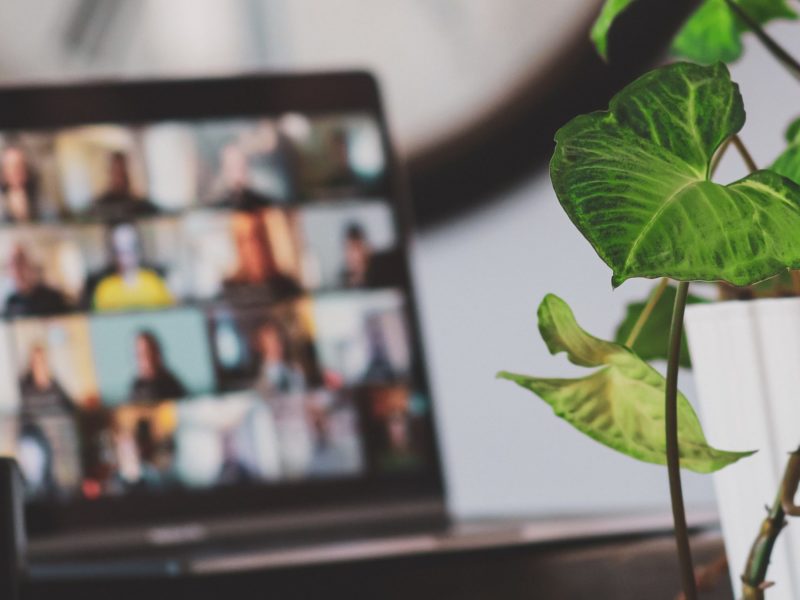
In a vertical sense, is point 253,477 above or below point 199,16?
below

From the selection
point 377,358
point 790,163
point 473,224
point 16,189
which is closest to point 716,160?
point 790,163

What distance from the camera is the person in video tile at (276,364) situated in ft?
2.28

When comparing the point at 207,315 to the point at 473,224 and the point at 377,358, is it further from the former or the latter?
the point at 473,224

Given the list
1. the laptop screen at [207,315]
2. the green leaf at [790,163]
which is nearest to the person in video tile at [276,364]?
the laptop screen at [207,315]

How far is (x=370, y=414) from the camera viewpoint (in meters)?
0.71

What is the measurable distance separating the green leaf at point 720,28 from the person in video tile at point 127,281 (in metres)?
0.39

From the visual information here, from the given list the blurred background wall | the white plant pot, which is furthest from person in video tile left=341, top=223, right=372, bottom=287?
the white plant pot

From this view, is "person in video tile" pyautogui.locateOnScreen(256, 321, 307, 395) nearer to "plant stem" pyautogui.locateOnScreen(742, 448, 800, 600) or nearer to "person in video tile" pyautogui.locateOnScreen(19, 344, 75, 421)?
"person in video tile" pyautogui.locateOnScreen(19, 344, 75, 421)

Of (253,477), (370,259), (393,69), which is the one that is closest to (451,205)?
(393,69)

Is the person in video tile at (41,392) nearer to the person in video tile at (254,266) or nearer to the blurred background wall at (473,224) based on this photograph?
the person in video tile at (254,266)

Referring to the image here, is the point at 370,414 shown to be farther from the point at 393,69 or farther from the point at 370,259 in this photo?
the point at 393,69

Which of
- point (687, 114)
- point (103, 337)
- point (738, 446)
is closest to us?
point (687, 114)

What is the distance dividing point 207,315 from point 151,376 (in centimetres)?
6

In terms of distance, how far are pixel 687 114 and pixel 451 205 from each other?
74cm
